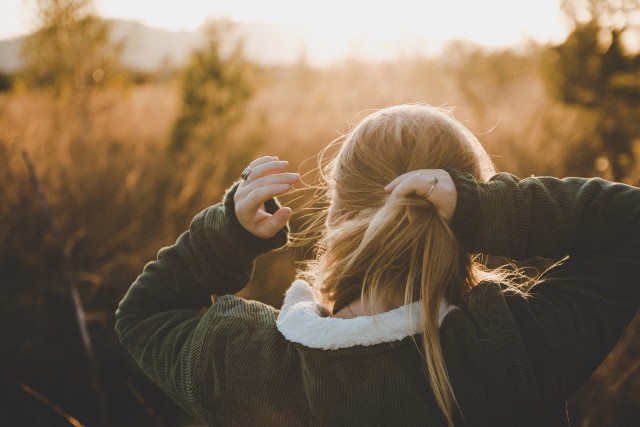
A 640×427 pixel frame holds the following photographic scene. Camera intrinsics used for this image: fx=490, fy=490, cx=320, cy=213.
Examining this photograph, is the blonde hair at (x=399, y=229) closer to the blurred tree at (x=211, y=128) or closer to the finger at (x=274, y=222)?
the finger at (x=274, y=222)

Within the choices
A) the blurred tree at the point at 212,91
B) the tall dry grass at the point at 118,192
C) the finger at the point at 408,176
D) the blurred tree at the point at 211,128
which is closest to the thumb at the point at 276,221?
the finger at the point at 408,176

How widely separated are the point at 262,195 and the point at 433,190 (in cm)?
35

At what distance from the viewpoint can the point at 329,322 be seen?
0.93 m

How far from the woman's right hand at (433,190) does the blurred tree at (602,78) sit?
5.16 meters

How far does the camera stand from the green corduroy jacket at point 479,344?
862mm

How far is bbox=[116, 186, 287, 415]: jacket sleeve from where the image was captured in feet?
3.47

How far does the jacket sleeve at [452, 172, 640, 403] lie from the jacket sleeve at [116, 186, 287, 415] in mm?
481

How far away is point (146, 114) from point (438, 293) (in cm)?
749

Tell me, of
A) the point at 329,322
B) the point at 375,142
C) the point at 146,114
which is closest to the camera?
the point at 329,322

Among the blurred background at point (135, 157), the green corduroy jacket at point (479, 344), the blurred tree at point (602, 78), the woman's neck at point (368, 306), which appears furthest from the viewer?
the blurred tree at point (602, 78)

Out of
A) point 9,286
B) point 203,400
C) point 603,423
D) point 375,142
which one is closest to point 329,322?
point 203,400

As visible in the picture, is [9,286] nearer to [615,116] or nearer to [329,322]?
[329,322]

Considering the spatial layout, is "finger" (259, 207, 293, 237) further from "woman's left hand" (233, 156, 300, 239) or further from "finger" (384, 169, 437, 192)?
"finger" (384, 169, 437, 192)

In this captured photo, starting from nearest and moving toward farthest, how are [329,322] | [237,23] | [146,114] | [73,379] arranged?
1. [329,322]
2. [73,379]
3. [237,23]
4. [146,114]
